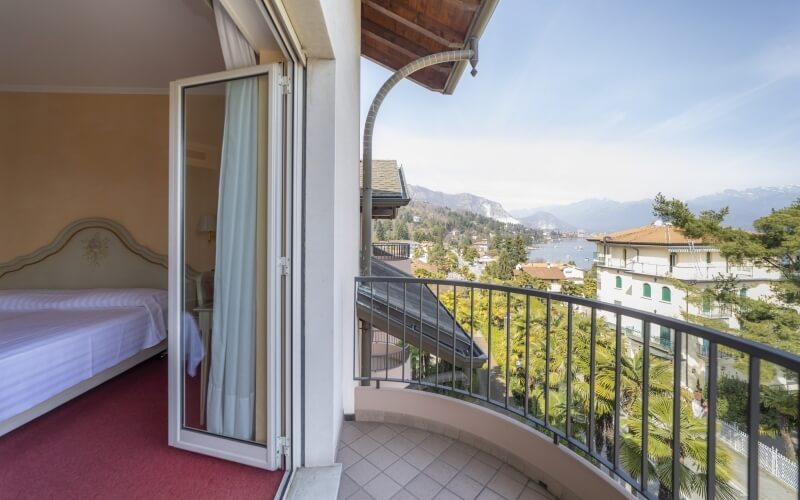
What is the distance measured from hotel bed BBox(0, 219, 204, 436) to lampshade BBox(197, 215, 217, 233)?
46cm

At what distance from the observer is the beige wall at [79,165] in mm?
3127

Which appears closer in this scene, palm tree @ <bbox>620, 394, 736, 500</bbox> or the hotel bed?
the hotel bed

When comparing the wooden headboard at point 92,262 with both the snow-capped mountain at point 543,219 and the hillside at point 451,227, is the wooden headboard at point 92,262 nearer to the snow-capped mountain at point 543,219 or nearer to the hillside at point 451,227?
the hillside at point 451,227

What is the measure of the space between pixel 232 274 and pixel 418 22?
112 inches

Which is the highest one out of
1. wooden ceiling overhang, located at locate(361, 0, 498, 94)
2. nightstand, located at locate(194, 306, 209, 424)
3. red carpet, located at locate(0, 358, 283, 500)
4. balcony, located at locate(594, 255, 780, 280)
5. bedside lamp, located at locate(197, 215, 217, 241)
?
wooden ceiling overhang, located at locate(361, 0, 498, 94)

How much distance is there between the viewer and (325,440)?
1.58 metres

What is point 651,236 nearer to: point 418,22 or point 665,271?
point 665,271

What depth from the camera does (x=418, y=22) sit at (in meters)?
2.96

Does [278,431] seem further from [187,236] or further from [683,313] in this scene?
[683,313]

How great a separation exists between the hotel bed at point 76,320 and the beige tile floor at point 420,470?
1028 mm

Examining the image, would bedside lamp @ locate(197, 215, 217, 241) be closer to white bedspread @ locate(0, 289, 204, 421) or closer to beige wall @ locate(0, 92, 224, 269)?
white bedspread @ locate(0, 289, 204, 421)

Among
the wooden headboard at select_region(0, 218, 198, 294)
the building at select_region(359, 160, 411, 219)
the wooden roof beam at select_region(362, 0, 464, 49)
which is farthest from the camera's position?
the building at select_region(359, 160, 411, 219)

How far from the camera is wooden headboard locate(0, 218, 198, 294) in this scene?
10.2 feet

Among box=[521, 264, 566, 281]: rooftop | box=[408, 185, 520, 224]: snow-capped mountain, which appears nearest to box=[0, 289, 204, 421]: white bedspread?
box=[521, 264, 566, 281]: rooftop
